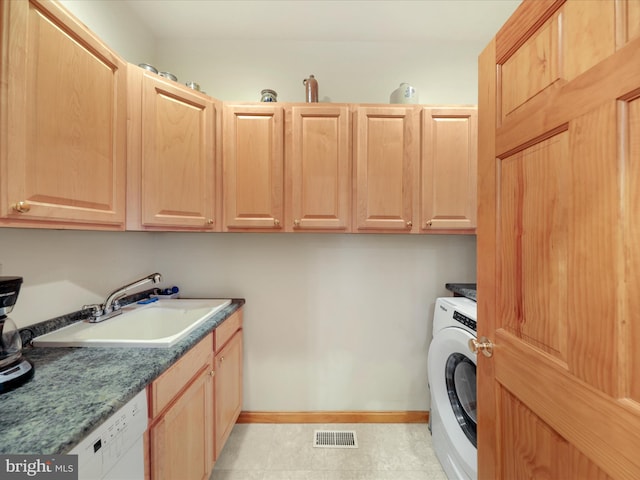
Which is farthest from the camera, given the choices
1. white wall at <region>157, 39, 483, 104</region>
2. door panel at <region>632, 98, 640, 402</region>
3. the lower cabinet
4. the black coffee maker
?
white wall at <region>157, 39, 483, 104</region>

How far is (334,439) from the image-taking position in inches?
66.6

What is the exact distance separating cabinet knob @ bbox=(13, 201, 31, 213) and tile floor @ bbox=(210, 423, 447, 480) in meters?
1.64

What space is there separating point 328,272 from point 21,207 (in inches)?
60.9

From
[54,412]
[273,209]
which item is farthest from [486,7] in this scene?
[54,412]

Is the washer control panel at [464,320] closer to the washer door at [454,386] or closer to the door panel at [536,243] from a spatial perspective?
the washer door at [454,386]

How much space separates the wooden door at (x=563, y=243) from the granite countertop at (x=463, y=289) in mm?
763

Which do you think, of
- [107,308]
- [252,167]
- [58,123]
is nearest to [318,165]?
[252,167]

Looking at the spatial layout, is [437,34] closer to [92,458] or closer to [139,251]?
[139,251]

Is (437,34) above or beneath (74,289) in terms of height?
above

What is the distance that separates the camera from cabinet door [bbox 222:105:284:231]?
1.56 meters

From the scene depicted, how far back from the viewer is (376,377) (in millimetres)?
1883

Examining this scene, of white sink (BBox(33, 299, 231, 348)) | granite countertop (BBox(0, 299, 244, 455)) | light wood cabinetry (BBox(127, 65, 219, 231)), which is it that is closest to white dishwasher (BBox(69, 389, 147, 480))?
granite countertop (BBox(0, 299, 244, 455))

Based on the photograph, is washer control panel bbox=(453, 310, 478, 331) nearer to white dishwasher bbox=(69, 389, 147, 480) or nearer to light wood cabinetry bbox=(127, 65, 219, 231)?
white dishwasher bbox=(69, 389, 147, 480)

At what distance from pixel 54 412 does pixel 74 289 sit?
859 mm
